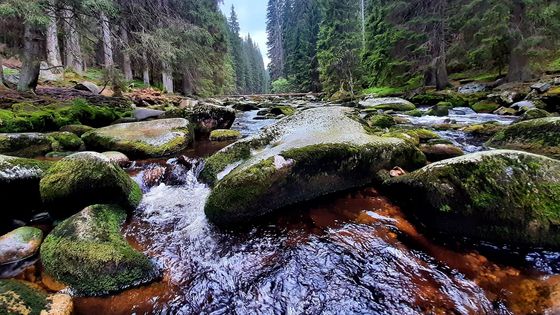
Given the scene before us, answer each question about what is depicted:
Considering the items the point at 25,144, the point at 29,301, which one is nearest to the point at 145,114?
the point at 25,144

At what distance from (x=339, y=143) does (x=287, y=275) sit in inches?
80.9

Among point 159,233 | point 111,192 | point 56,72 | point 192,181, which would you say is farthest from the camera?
point 56,72

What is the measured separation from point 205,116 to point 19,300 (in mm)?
7410

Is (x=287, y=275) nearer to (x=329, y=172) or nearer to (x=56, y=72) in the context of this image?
(x=329, y=172)

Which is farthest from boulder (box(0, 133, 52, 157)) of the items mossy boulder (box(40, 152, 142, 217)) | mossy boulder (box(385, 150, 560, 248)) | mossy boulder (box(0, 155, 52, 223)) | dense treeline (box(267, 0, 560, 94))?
dense treeline (box(267, 0, 560, 94))

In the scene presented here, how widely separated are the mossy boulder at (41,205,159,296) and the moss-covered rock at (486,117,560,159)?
228 inches

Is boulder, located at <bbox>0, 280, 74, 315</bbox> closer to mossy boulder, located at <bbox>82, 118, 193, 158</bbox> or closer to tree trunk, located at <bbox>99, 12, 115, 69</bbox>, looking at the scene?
mossy boulder, located at <bbox>82, 118, 193, 158</bbox>

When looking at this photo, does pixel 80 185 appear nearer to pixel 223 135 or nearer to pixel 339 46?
pixel 223 135

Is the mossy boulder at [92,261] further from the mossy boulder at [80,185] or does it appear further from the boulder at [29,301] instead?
the mossy boulder at [80,185]

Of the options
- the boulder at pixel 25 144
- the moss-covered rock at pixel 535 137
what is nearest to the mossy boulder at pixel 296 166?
the moss-covered rock at pixel 535 137

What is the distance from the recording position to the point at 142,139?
21.7ft

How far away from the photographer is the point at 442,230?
10.1 ft

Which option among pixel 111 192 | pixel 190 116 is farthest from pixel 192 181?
A: pixel 190 116

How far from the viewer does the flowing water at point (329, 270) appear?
2.23 metres
